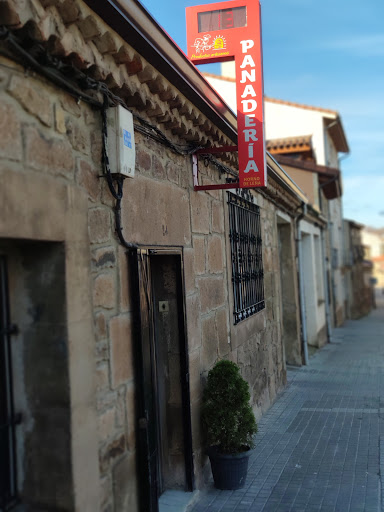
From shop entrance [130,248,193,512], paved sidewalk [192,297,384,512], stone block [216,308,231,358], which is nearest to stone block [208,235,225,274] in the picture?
stone block [216,308,231,358]

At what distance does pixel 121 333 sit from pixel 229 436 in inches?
67.3

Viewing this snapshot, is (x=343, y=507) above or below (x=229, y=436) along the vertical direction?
below

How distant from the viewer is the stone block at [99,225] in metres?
2.90

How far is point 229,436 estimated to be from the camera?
436 cm

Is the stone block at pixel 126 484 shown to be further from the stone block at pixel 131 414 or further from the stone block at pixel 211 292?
the stone block at pixel 211 292

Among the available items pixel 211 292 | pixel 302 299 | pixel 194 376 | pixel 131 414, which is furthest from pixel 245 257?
pixel 302 299

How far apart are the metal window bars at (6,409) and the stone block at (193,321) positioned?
205 centimetres

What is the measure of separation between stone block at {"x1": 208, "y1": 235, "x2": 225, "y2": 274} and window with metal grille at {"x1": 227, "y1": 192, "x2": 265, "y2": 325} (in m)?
0.43

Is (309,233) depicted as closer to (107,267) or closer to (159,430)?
(159,430)

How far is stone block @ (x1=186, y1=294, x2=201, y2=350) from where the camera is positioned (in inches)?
174

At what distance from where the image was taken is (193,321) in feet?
14.8

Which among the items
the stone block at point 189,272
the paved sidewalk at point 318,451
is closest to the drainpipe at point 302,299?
the paved sidewalk at point 318,451

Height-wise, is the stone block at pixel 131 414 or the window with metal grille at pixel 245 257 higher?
the window with metal grille at pixel 245 257

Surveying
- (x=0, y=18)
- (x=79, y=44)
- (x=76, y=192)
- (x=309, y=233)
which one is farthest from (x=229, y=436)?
(x=309, y=233)
